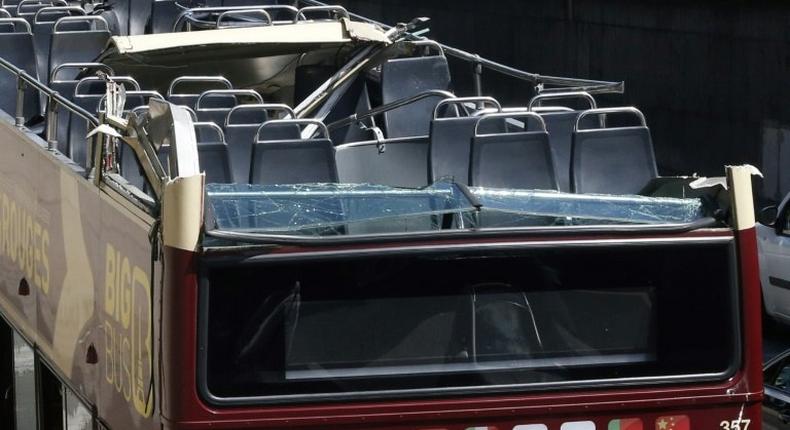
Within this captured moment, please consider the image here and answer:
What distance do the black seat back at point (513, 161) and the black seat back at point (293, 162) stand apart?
0.67 meters

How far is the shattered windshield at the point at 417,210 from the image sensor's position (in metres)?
5.20

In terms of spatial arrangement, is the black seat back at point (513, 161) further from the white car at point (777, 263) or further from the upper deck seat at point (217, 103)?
the white car at point (777, 263)

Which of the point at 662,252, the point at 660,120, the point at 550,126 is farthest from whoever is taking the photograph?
the point at 660,120

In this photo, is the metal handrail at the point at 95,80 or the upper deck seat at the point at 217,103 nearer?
the upper deck seat at the point at 217,103

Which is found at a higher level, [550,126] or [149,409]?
[550,126]

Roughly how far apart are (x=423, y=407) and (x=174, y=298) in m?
0.88

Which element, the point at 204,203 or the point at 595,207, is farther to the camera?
the point at 595,207

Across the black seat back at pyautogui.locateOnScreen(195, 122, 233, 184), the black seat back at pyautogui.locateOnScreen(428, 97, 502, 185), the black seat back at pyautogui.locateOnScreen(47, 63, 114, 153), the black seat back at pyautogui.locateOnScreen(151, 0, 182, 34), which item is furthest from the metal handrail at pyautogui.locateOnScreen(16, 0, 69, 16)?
the black seat back at pyautogui.locateOnScreen(195, 122, 233, 184)

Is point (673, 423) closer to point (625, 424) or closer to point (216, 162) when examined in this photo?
point (625, 424)

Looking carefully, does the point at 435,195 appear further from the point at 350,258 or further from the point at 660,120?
the point at 660,120

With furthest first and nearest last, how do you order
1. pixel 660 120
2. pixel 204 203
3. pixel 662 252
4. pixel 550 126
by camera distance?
pixel 660 120, pixel 550 126, pixel 662 252, pixel 204 203

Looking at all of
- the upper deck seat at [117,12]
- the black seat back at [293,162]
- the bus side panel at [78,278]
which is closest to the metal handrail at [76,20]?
the upper deck seat at [117,12]

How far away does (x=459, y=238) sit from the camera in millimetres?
5086

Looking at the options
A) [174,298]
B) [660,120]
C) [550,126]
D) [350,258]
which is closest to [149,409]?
[174,298]
